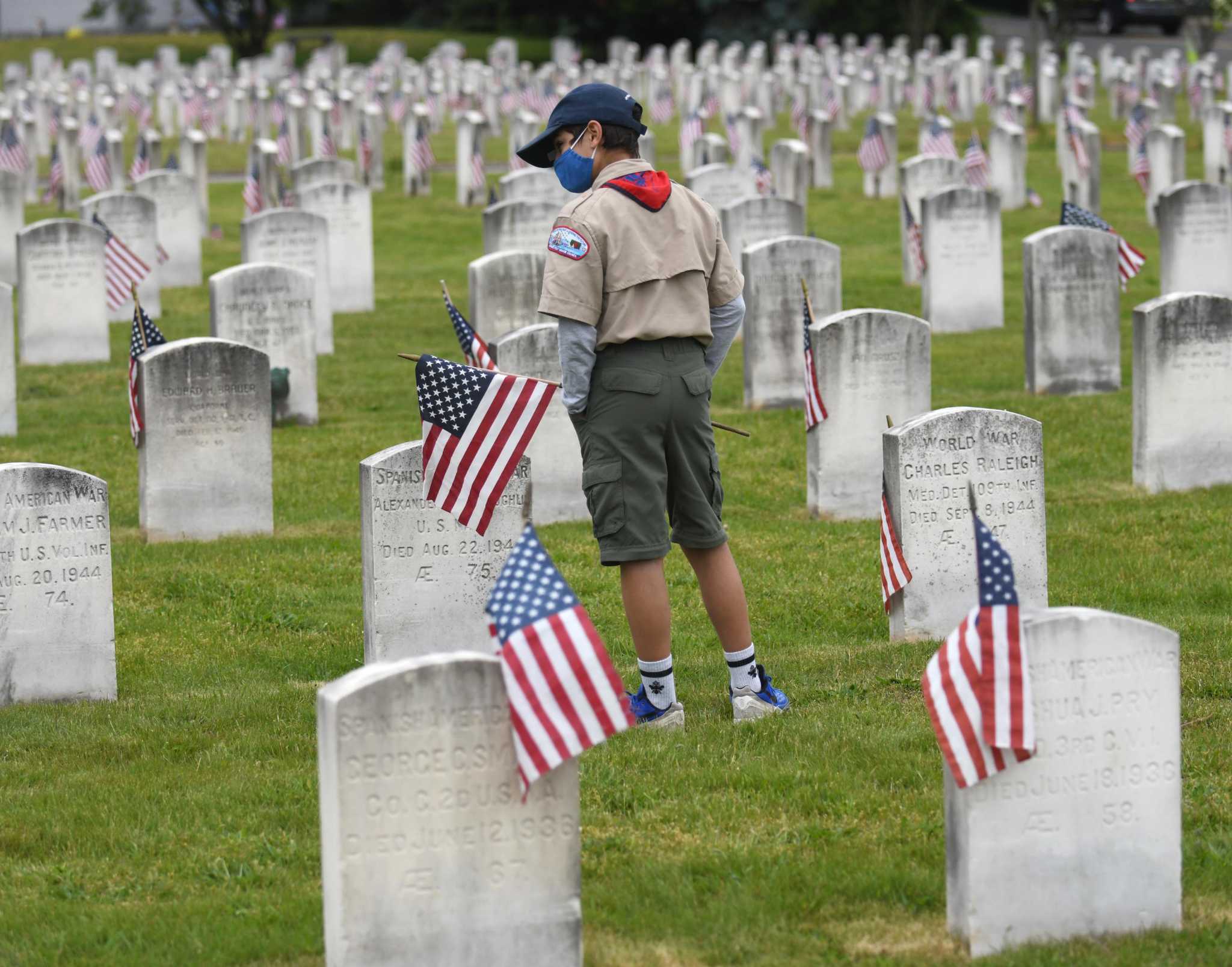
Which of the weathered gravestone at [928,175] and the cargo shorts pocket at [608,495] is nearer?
the cargo shorts pocket at [608,495]

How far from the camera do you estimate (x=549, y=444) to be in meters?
10.6

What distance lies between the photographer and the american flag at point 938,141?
81.8ft

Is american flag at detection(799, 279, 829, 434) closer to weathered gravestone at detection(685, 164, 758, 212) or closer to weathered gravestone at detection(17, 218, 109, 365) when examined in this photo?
weathered gravestone at detection(17, 218, 109, 365)

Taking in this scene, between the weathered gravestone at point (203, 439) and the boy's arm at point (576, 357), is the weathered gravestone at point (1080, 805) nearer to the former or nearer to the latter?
the boy's arm at point (576, 357)

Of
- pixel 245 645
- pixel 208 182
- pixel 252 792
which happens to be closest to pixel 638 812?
pixel 252 792

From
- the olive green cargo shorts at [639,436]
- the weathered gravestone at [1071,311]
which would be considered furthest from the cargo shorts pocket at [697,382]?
the weathered gravestone at [1071,311]

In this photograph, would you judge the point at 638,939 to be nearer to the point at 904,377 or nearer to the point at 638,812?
the point at 638,812

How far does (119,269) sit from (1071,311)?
745 cm

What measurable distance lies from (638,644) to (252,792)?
1334 millimetres

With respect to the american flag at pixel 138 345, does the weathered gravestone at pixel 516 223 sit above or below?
above

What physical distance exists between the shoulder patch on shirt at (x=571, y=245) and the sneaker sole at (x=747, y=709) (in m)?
1.66

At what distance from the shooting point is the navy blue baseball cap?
6.21m

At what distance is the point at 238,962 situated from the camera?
4.91 meters

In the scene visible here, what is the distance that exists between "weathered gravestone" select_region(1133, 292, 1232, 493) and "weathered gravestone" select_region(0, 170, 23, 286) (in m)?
13.0
